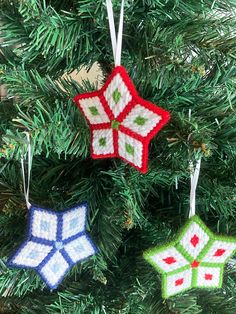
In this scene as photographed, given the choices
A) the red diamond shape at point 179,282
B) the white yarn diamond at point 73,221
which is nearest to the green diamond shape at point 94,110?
the white yarn diamond at point 73,221

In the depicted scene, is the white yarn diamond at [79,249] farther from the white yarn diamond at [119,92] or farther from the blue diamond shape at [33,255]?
the white yarn diamond at [119,92]

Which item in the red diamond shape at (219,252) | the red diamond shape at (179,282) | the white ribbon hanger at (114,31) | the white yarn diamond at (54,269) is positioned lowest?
the red diamond shape at (179,282)

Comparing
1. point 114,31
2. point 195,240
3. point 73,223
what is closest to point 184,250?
point 195,240

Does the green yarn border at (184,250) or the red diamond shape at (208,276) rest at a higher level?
the green yarn border at (184,250)

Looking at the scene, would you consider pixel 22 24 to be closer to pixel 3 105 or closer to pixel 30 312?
pixel 3 105

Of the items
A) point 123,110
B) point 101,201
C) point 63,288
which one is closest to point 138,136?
point 123,110

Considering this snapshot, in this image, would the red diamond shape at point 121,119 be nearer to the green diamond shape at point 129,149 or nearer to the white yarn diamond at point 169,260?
the green diamond shape at point 129,149
